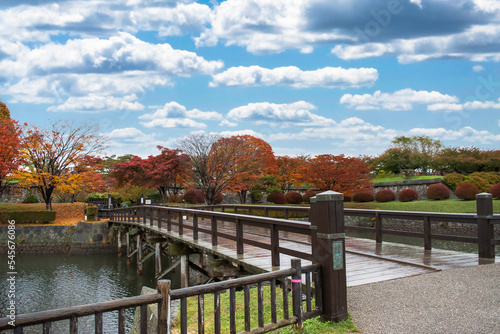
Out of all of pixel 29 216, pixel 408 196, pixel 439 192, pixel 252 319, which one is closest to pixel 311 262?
pixel 252 319

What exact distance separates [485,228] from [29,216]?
24.5 meters

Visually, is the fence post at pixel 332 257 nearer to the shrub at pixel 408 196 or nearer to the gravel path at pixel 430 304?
the gravel path at pixel 430 304

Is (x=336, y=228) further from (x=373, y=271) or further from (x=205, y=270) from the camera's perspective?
(x=205, y=270)

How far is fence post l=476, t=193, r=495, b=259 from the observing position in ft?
24.5

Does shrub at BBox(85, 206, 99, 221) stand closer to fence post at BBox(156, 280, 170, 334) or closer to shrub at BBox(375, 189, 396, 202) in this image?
shrub at BBox(375, 189, 396, 202)

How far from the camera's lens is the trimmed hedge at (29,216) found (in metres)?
23.7

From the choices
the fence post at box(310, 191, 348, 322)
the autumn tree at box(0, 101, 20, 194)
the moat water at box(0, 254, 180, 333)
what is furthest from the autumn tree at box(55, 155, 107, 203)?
the fence post at box(310, 191, 348, 322)

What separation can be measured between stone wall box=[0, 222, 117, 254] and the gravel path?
67.5 ft

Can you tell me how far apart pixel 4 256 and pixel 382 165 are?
125ft

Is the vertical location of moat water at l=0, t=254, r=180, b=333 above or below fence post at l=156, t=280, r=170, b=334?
below

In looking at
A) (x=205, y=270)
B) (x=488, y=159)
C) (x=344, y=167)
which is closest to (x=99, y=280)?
(x=205, y=270)

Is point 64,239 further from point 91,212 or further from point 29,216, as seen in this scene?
point 29,216

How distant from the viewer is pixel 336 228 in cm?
475

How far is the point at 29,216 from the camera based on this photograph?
24031 millimetres
